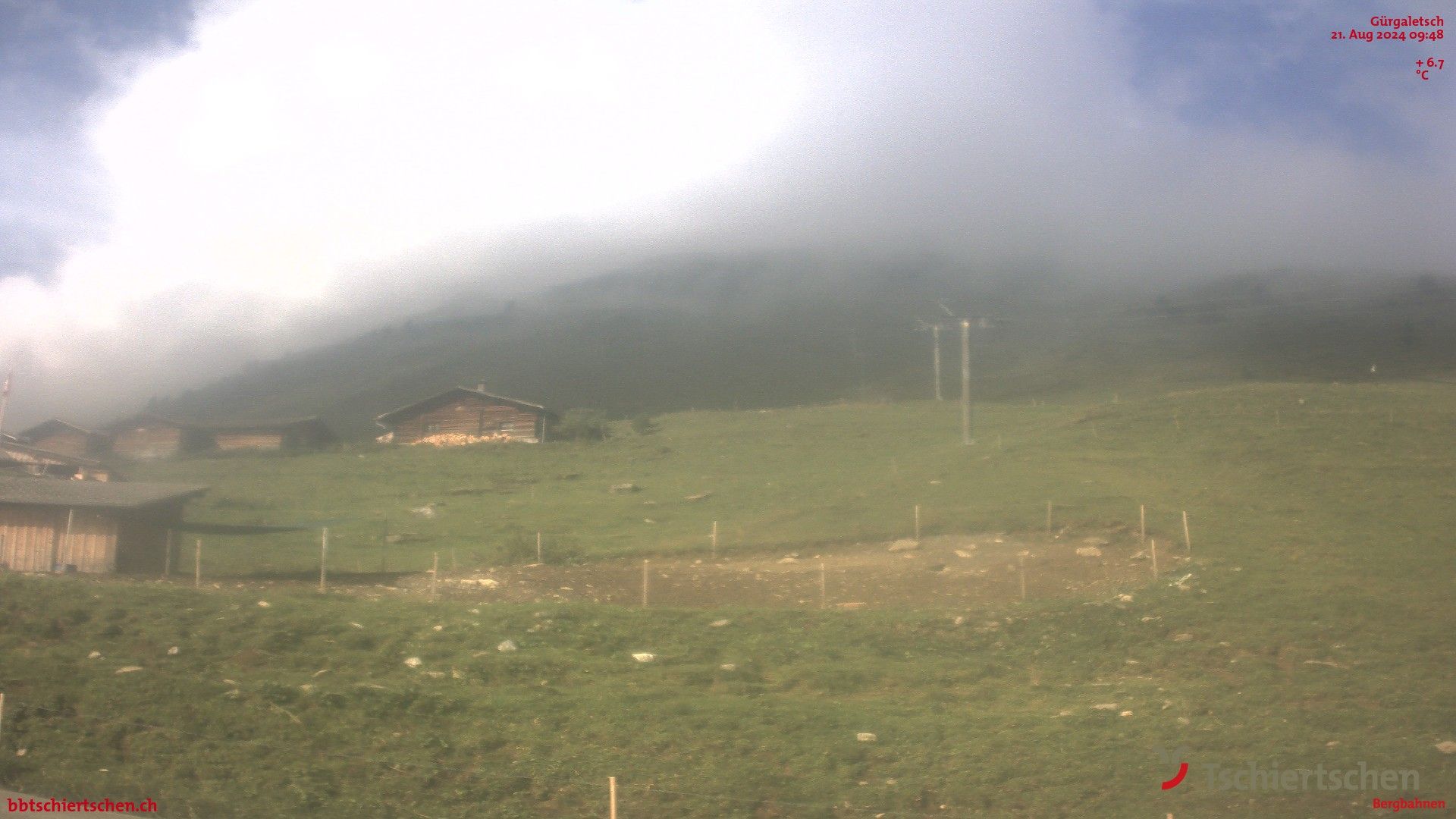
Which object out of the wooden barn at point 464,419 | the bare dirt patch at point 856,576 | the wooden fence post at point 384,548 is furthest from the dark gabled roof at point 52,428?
the bare dirt patch at point 856,576

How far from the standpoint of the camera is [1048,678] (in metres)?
21.5

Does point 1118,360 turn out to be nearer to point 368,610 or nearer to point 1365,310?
point 1365,310

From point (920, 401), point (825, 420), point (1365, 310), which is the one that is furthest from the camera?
point (1365, 310)

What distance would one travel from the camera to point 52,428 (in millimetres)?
64125

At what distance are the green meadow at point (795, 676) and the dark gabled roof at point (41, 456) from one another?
14.4 meters

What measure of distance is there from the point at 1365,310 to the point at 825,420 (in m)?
94.7

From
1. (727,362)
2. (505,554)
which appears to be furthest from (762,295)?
(505,554)

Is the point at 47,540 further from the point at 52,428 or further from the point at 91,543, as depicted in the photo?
the point at 52,428

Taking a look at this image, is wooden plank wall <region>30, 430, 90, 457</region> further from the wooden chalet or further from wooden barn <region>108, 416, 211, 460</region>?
the wooden chalet

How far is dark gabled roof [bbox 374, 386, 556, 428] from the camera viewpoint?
3044 inches

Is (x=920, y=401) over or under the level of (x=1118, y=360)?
under

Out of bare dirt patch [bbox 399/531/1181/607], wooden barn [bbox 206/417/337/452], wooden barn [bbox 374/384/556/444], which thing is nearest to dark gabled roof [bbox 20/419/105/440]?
wooden barn [bbox 206/417/337/452]

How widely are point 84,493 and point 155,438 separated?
1498 inches

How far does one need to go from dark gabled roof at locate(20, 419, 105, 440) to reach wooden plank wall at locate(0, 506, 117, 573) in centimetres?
3441
